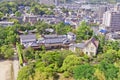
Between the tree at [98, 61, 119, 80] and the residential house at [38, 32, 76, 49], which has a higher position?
the tree at [98, 61, 119, 80]

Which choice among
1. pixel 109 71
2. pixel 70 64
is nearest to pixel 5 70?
pixel 70 64

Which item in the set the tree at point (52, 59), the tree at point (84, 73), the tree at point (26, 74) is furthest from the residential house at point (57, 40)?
the tree at point (84, 73)

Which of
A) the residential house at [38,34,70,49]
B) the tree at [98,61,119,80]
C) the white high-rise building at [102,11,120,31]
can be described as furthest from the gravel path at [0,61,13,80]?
the white high-rise building at [102,11,120,31]

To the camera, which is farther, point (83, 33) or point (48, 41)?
point (83, 33)

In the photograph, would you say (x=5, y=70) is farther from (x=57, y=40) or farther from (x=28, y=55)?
(x=57, y=40)

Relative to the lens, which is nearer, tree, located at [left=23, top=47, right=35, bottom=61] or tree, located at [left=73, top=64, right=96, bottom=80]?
tree, located at [left=73, top=64, right=96, bottom=80]

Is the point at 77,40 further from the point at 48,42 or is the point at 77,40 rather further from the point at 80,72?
the point at 80,72

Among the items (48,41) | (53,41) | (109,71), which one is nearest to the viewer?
(109,71)

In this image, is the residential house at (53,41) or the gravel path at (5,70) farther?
the residential house at (53,41)

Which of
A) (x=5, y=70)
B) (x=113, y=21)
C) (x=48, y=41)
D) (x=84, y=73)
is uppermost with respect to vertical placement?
(x=84, y=73)

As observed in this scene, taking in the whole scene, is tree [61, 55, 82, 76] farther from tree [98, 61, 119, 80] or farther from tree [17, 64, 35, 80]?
tree [17, 64, 35, 80]

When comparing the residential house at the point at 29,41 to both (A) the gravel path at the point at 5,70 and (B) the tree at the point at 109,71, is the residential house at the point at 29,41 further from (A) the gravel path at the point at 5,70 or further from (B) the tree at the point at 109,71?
(B) the tree at the point at 109,71
